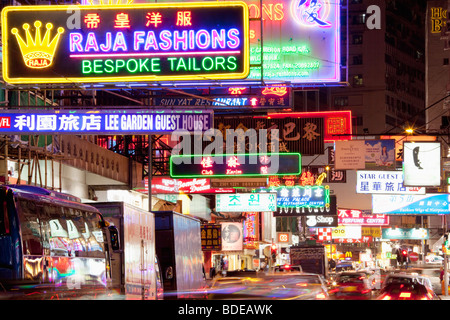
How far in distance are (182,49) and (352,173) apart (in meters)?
31.6

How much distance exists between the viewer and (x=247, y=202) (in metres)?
36.2

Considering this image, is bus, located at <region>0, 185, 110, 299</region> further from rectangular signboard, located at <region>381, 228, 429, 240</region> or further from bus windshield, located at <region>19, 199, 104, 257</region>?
rectangular signboard, located at <region>381, 228, 429, 240</region>

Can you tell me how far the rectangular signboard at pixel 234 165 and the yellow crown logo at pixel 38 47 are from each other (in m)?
10.7

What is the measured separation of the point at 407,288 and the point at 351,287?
6.63 meters

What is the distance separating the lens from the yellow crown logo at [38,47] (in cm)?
1502

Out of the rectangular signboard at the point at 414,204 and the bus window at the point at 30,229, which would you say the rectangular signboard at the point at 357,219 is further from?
the bus window at the point at 30,229

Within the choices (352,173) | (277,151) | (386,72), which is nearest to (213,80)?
(277,151)

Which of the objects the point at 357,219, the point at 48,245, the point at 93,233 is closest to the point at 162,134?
the point at 93,233

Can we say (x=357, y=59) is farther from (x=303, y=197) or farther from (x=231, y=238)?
(x=303, y=197)

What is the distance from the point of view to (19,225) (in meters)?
12.7

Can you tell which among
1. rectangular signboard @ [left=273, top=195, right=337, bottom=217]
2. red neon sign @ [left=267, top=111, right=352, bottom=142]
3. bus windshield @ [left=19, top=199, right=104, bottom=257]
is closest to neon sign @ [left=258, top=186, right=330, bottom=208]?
rectangular signboard @ [left=273, top=195, right=337, bottom=217]

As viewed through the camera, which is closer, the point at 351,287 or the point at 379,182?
the point at 351,287

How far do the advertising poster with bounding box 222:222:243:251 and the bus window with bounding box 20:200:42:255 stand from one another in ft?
95.9

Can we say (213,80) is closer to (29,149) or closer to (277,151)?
(29,149)
